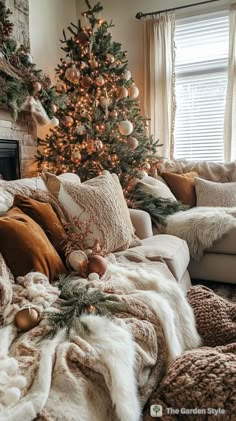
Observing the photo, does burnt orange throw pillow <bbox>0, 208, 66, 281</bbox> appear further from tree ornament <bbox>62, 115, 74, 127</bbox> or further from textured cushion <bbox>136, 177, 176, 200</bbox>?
tree ornament <bbox>62, 115, 74, 127</bbox>

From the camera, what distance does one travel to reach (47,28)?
3.99 meters

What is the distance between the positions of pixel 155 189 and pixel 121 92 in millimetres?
1201

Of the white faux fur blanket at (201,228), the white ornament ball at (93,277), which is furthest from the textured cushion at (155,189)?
the white ornament ball at (93,277)

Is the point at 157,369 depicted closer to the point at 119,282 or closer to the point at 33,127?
the point at 119,282

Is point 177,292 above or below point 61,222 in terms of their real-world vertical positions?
below

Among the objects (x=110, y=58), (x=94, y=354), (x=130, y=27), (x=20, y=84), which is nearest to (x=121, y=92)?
(x=110, y=58)

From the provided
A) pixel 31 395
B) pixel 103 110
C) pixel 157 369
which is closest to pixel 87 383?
pixel 31 395

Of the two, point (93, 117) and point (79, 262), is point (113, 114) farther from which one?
point (79, 262)

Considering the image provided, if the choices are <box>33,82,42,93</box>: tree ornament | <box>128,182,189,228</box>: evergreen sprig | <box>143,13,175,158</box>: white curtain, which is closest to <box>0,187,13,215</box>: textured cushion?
<box>128,182,189,228</box>: evergreen sprig

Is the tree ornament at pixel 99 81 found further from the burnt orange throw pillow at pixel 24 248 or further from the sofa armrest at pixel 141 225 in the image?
the burnt orange throw pillow at pixel 24 248

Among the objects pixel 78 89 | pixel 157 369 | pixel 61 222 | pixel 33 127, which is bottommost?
pixel 157 369

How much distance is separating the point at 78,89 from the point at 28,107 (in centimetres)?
63

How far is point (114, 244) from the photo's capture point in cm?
174

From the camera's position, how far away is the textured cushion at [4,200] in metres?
1.49
